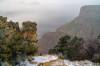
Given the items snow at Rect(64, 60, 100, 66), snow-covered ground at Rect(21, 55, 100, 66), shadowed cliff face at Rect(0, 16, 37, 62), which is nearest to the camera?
shadowed cliff face at Rect(0, 16, 37, 62)

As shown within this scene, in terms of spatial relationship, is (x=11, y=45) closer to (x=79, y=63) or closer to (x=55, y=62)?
(x=55, y=62)

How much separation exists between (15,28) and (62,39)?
17407mm

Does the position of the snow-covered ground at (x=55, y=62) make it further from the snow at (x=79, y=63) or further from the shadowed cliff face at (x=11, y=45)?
the shadowed cliff face at (x=11, y=45)

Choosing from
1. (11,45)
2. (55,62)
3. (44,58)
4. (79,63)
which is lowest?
(79,63)

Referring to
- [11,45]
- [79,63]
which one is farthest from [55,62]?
[11,45]

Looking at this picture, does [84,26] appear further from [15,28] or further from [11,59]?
[11,59]

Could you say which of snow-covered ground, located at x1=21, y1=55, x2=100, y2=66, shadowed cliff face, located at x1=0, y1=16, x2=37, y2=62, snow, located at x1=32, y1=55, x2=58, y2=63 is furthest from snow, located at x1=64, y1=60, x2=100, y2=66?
shadowed cliff face, located at x1=0, y1=16, x2=37, y2=62

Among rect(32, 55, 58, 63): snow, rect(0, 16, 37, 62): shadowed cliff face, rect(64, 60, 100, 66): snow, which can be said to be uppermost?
rect(0, 16, 37, 62): shadowed cliff face

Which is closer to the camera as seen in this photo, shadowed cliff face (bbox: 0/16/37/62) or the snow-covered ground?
shadowed cliff face (bbox: 0/16/37/62)

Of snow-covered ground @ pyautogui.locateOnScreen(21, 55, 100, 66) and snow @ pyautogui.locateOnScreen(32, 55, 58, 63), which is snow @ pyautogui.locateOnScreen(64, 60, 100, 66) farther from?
snow @ pyautogui.locateOnScreen(32, 55, 58, 63)

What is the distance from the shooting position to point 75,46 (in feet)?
358

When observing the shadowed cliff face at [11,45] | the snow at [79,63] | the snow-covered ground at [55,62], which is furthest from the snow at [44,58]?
the snow at [79,63]

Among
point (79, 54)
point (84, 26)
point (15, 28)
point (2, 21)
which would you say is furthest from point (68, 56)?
point (84, 26)

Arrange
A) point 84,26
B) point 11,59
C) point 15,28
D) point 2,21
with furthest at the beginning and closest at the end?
1. point 84,26
2. point 15,28
3. point 2,21
4. point 11,59
